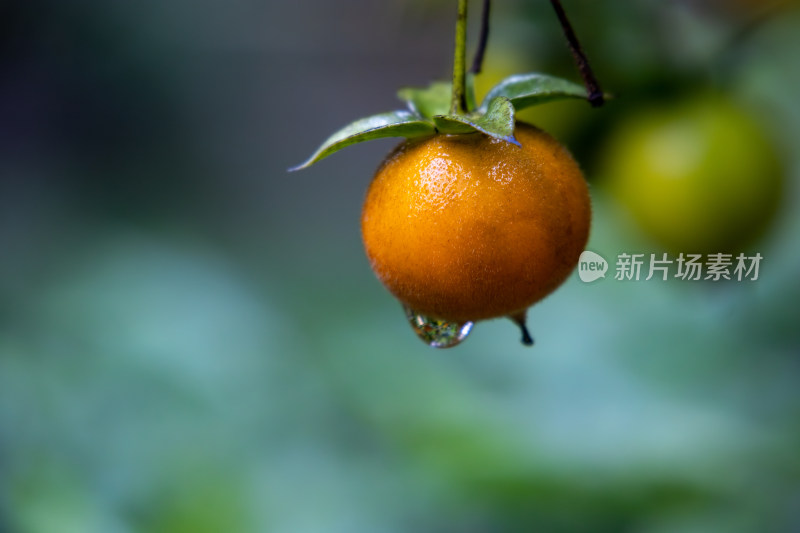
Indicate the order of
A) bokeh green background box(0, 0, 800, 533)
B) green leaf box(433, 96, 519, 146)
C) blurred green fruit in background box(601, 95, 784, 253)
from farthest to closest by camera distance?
bokeh green background box(0, 0, 800, 533), blurred green fruit in background box(601, 95, 784, 253), green leaf box(433, 96, 519, 146)

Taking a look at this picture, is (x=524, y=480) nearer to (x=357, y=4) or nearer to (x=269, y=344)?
(x=269, y=344)

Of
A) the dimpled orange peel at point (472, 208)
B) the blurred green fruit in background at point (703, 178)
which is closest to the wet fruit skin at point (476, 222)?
the dimpled orange peel at point (472, 208)

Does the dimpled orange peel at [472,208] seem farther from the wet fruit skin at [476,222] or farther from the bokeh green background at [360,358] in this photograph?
the bokeh green background at [360,358]

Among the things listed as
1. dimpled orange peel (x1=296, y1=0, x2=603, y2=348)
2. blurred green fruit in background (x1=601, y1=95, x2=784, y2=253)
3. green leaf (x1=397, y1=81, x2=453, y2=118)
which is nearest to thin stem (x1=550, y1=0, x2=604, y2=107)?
dimpled orange peel (x1=296, y1=0, x2=603, y2=348)

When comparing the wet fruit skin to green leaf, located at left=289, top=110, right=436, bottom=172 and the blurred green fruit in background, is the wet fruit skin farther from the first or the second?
the blurred green fruit in background

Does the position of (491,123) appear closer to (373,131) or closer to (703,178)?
(373,131)

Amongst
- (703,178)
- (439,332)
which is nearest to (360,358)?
(703,178)

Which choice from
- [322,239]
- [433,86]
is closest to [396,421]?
[433,86]
